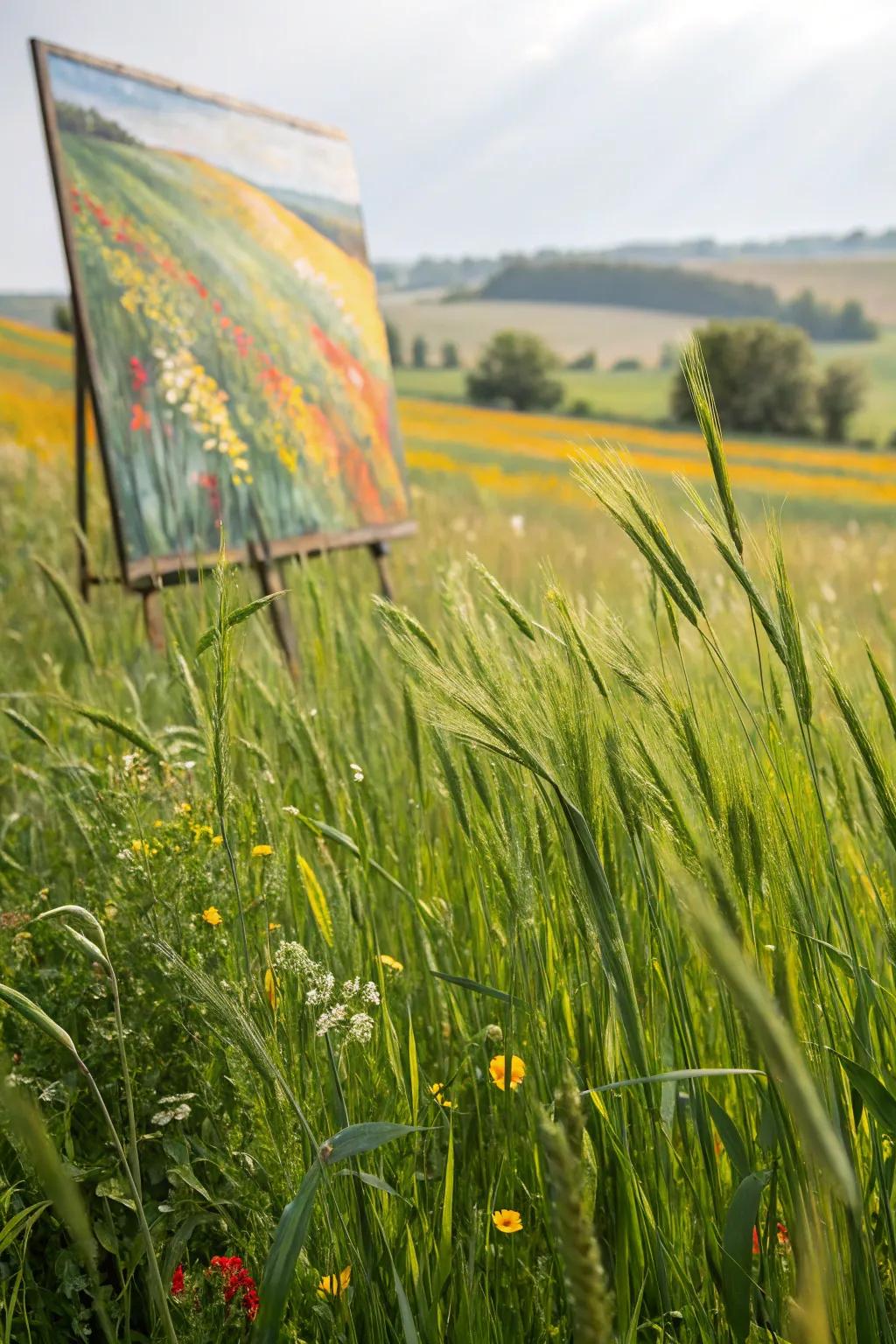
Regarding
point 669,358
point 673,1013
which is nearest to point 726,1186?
point 673,1013

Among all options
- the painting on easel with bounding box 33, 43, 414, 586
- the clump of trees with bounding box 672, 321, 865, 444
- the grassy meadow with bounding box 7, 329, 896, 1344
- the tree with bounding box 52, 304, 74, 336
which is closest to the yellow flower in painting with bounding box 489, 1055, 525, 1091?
the grassy meadow with bounding box 7, 329, 896, 1344

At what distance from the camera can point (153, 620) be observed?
2.84 meters

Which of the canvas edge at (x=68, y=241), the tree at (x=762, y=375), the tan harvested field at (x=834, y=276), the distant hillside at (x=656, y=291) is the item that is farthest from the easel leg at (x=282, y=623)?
the tan harvested field at (x=834, y=276)

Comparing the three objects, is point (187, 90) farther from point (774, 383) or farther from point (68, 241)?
point (774, 383)

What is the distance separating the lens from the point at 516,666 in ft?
3.70

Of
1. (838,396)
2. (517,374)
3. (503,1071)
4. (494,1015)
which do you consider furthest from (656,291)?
(503,1071)

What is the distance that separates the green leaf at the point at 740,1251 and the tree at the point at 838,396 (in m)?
40.5

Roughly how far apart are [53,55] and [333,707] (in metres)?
2.42

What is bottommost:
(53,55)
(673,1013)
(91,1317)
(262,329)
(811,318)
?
(91,1317)

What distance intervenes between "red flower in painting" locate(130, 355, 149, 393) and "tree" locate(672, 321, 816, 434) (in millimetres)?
Result: 35884

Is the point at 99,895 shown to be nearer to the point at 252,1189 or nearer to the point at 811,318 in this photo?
the point at 252,1189

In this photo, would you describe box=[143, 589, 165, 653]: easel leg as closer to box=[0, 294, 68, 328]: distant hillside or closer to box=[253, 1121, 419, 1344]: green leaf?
box=[253, 1121, 419, 1344]: green leaf

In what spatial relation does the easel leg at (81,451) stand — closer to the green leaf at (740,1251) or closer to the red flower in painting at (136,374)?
the red flower in painting at (136,374)

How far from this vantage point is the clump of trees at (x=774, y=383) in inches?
1465
